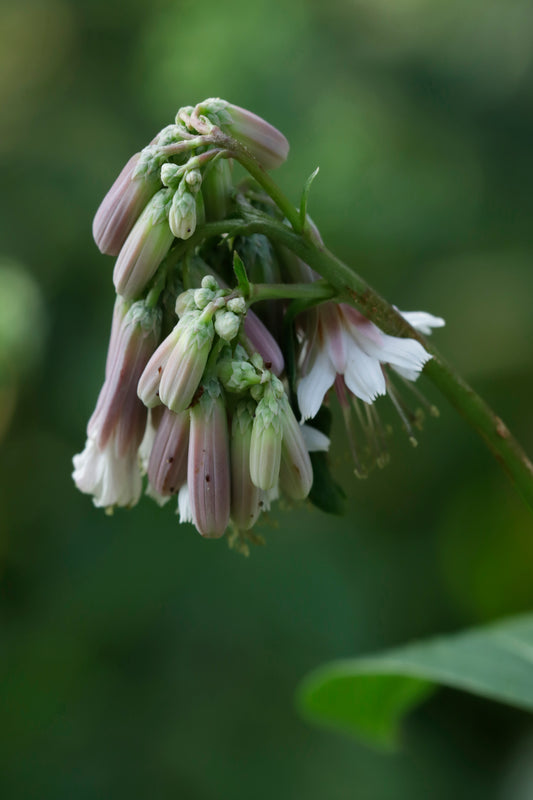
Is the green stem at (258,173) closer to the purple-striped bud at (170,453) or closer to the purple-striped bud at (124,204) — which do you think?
the purple-striped bud at (124,204)

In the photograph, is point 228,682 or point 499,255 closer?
point 228,682

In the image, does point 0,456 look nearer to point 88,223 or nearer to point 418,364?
point 88,223

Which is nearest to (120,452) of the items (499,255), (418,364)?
(418,364)

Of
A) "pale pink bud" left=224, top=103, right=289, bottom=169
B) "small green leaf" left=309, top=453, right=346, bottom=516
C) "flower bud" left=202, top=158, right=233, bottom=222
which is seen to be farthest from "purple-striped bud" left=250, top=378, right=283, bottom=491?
"pale pink bud" left=224, top=103, right=289, bottom=169

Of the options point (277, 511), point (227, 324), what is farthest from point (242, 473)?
point (277, 511)

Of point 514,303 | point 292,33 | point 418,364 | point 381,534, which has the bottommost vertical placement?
point 381,534

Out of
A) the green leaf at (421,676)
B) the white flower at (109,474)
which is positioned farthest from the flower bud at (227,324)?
the green leaf at (421,676)
